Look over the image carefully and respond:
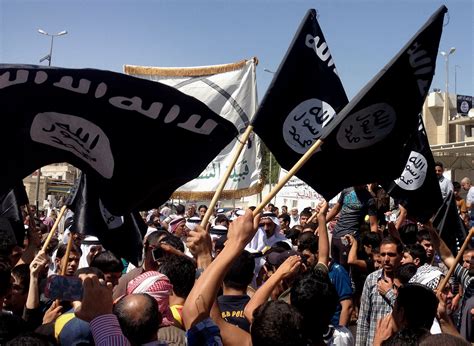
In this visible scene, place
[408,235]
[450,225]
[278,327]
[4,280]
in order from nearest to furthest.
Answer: [278,327], [4,280], [450,225], [408,235]

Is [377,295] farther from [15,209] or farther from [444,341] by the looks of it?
[15,209]

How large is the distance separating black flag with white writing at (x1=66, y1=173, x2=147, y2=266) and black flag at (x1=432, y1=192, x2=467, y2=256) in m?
2.89

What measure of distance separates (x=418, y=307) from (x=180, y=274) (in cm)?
147

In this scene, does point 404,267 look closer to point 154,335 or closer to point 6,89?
point 154,335

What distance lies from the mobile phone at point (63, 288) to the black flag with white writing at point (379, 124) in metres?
1.93

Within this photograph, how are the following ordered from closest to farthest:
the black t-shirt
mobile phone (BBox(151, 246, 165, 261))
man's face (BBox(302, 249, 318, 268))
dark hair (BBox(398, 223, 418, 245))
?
the black t-shirt
mobile phone (BBox(151, 246, 165, 261))
man's face (BBox(302, 249, 318, 268))
dark hair (BBox(398, 223, 418, 245))

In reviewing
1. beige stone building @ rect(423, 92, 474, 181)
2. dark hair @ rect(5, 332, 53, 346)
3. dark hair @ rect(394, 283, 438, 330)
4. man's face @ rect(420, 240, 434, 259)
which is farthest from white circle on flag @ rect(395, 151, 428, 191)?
beige stone building @ rect(423, 92, 474, 181)

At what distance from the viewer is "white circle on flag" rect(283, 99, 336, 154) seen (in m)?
4.63

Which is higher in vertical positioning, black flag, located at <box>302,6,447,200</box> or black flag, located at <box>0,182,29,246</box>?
black flag, located at <box>302,6,447,200</box>

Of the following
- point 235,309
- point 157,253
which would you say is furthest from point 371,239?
point 235,309

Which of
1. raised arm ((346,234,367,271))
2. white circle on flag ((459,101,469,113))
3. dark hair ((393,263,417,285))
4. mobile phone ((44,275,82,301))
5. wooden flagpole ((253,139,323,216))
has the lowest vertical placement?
raised arm ((346,234,367,271))

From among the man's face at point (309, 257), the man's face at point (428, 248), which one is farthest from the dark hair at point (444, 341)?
the man's face at point (428, 248)

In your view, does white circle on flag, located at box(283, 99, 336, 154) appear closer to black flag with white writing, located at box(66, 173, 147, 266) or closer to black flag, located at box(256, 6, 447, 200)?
black flag, located at box(256, 6, 447, 200)

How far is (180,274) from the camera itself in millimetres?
3883
